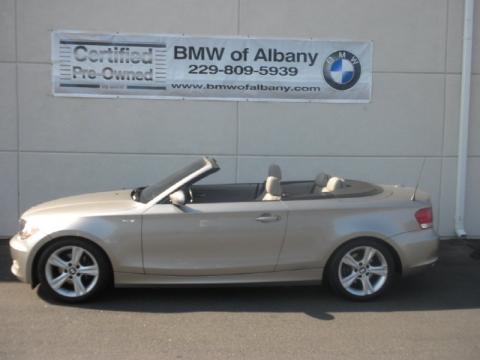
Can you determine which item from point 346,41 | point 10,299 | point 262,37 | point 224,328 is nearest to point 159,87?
point 262,37

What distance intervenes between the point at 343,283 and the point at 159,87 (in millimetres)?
4375

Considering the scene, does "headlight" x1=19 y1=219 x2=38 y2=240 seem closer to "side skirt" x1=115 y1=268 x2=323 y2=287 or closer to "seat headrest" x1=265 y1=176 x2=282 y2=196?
"side skirt" x1=115 y1=268 x2=323 y2=287

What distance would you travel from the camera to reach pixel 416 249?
227 inches

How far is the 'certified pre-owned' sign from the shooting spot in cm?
852

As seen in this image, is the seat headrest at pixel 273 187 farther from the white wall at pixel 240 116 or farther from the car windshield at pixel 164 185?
the white wall at pixel 240 116

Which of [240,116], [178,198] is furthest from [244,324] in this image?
[240,116]

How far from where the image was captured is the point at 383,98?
350 inches

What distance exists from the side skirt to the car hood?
0.63m

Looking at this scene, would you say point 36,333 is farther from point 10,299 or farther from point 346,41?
point 346,41

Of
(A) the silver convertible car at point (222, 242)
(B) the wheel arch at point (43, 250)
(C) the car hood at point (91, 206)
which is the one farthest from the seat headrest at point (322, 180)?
(B) the wheel arch at point (43, 250)

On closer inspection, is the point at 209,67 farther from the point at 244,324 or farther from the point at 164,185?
the point at 244,324

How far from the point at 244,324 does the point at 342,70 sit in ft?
16.3

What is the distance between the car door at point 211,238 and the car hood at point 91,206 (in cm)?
33

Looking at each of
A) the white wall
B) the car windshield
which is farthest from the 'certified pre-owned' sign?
the car windshield
